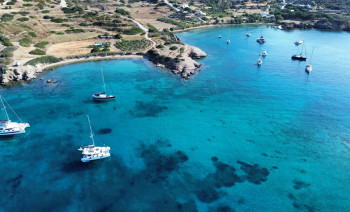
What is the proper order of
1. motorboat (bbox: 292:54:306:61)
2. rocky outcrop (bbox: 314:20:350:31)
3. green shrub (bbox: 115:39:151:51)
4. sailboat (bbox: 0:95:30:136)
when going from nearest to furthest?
1. sailboat (bbox: 0:95:30:136)
2. motorboat (bbox: 292:54:306:61)
3. green shrub (bbox: 115:39:151:51)
4. rocky outcrop (bbox: 314:20:350:31)

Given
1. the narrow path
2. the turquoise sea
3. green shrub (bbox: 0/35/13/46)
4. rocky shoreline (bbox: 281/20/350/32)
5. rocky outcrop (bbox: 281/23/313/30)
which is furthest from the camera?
the narrow path

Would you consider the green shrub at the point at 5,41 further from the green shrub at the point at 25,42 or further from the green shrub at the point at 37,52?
the green shrub at the point at 37,52

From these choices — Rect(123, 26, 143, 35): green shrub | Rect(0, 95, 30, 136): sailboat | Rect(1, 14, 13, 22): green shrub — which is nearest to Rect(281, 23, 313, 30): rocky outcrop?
Rect(123, 26, 143, 35): green shrub

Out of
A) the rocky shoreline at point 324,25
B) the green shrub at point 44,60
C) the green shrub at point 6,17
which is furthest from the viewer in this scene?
the rocky shoreline at point 324,25

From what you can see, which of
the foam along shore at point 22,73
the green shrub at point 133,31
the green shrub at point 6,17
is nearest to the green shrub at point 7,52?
the foam along shore at point 22,73

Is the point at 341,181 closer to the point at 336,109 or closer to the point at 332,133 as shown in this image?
the point at 332,133

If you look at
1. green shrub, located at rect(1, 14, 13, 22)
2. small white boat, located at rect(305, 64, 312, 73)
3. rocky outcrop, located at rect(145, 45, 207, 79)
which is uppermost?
green shrub, located at rect(1, 14, 13, 22)

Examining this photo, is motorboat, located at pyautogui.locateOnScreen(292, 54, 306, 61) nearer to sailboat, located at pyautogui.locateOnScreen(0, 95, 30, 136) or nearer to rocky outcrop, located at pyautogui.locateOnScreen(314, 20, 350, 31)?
rocky outcrop, located at pyautogui.locateOnScreen(314, 20, 350, 31)

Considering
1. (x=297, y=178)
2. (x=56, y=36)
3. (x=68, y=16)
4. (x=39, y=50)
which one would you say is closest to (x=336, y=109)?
(x=297, y=178)
